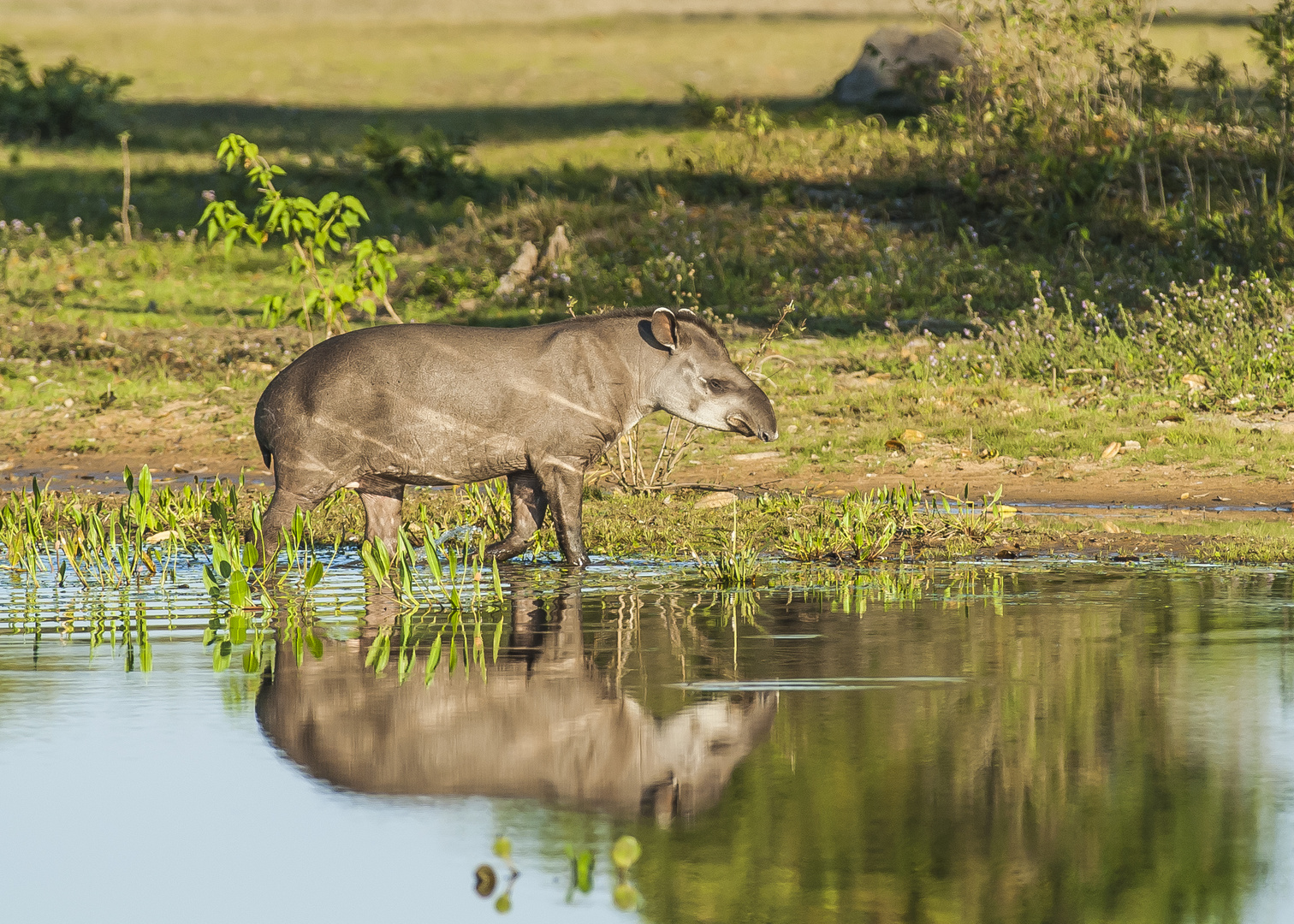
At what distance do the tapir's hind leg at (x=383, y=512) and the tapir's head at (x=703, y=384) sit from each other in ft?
5.07

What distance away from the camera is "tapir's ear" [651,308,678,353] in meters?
9.24

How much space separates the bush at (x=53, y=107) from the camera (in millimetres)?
29859

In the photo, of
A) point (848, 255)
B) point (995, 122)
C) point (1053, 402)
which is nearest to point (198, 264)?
point (848, 255)

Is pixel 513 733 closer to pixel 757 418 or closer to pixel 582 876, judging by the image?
pixel 582 876

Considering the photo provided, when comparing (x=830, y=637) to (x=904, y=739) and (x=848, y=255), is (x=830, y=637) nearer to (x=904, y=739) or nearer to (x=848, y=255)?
(x=904, y=739)

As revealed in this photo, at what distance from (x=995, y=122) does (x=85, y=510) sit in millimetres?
12462

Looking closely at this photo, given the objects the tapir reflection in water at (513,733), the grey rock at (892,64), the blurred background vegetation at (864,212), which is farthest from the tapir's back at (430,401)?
the grey rock at (892,64)

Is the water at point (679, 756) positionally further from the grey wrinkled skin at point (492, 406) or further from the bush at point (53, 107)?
the bush at point (53, 107)

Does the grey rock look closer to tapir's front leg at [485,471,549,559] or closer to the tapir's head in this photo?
the tapir's head

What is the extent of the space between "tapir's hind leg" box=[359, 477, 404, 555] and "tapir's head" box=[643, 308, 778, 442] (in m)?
1.55

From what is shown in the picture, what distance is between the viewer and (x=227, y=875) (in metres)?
4.61

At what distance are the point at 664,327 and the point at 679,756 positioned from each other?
13.4ft

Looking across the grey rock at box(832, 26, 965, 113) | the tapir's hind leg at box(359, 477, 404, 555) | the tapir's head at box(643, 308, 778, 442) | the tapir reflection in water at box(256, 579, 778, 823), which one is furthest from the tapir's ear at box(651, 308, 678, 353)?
the grey rock at box(832, 26, 965, 113)

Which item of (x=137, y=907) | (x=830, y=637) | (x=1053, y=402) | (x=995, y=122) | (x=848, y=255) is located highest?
(x=995, y=122)
